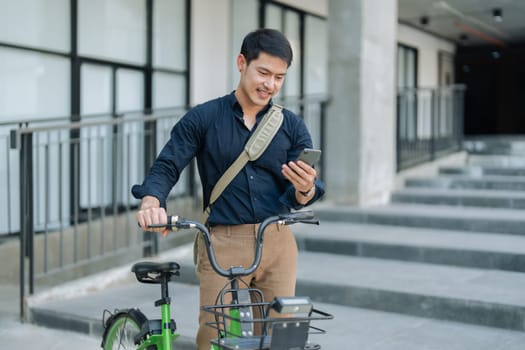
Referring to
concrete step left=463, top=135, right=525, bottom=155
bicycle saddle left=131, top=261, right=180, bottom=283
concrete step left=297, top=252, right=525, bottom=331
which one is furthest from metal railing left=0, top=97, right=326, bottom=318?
concrete step left=463, top=135, right=525, bottom=155

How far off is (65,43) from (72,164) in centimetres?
128

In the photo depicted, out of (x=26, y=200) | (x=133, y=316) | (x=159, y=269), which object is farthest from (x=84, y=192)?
(x=159, y=269)

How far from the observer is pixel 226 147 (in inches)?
104

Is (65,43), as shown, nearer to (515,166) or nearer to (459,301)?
(459,301)

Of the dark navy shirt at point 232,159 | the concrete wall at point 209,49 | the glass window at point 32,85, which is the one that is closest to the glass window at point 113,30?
the glass window at point 32,85

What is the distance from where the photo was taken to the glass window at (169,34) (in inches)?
345

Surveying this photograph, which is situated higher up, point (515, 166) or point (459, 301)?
point (515, 166)

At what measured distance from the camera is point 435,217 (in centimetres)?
704

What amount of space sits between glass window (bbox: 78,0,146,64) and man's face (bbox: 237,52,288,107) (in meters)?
5.52

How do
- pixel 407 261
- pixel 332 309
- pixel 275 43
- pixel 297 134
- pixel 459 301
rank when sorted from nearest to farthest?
pixel 275 43
pixel 297 134
pixel 459 301
pixel 332 309
pixel 407 261

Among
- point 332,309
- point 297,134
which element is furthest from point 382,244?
point 297,134

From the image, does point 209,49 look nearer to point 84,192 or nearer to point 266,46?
point 84,192

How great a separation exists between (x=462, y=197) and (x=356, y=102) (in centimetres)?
159

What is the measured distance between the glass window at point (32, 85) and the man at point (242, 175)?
4.78m
